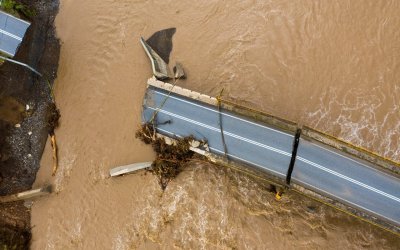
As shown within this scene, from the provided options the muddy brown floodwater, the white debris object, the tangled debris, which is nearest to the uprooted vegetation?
the white debris object

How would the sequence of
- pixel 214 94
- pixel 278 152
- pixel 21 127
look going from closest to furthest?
pixel 278 152
pixel 214 94
pixel 21 127

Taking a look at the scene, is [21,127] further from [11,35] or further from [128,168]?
[128,168]

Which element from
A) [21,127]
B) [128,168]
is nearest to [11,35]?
[21,127]

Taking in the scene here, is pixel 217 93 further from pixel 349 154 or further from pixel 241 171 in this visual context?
pixel 349 154

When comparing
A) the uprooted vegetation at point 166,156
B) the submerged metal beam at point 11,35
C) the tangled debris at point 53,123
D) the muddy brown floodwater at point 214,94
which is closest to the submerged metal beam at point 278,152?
the uprooted vegetation at point 166,156

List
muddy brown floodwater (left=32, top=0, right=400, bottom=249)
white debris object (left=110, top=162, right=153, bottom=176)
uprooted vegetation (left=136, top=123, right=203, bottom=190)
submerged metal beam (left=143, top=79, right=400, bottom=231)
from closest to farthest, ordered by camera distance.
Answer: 1. submerged metal beam (left=143, top=79, right=400, bottom=231)
2. muddy brown floodwater (left=32, top=0, right=400, bottom=249)
3. uprooted vegetation (left=136, top=123, right=203, bottom=190)
4. white debris object (left=110, top=162, right=153, bottom=176)

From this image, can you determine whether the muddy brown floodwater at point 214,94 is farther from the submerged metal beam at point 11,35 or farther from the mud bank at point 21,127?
the submerged metal beam at point 11,35

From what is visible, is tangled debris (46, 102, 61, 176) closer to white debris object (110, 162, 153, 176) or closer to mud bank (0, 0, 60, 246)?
mud bank (0, 0, 60, 246)
